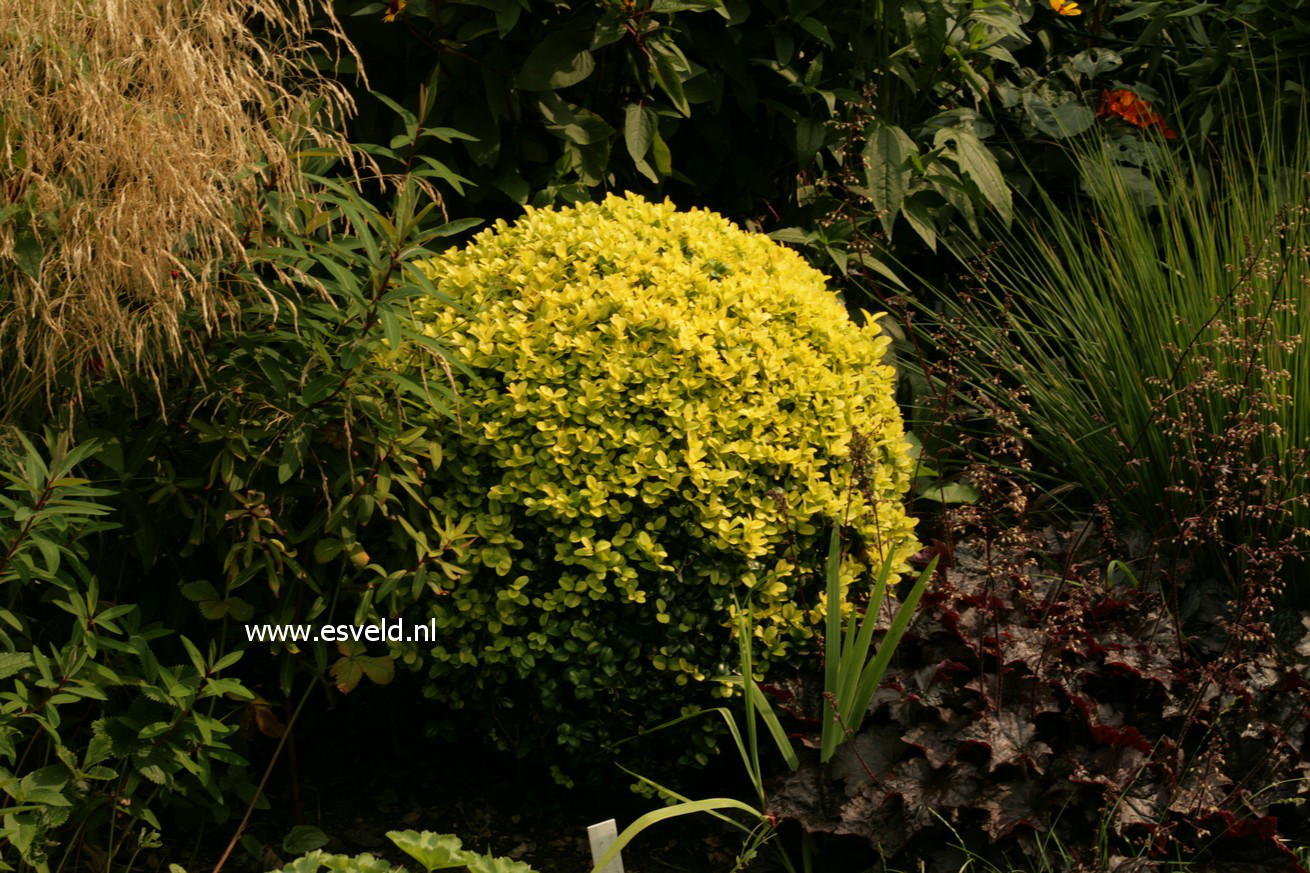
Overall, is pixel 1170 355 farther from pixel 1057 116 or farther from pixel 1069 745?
pixel 1057 116

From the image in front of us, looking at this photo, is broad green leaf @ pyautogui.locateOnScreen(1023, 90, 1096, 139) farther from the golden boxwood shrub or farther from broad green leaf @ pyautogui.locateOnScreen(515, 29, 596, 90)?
the golden boxwood shrub

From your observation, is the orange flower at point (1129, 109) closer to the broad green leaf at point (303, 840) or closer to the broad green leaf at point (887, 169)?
the broad green leaf at point (887, 169)

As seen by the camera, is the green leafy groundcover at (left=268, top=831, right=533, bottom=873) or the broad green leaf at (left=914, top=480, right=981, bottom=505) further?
the broad green leaf at (left=914, top=480, right=981, bottom=505)

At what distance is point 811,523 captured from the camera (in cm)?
287

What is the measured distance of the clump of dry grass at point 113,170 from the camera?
6.91ft

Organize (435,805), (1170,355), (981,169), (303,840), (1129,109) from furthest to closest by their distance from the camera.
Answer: (1129,109) < (981,169) < (1170,355) < (435,805) < (303,840)

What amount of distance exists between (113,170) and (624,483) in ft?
3.77

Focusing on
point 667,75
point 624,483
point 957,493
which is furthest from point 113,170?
point 957,493

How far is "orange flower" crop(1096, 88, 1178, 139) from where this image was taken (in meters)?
4.61

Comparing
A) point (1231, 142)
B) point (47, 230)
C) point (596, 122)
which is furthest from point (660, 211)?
point (1231, 142)

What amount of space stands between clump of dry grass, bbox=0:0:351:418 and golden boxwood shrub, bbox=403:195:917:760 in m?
0.63

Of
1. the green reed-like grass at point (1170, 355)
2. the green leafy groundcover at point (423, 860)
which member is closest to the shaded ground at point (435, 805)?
the green leafy groundcover at point (423, 860)

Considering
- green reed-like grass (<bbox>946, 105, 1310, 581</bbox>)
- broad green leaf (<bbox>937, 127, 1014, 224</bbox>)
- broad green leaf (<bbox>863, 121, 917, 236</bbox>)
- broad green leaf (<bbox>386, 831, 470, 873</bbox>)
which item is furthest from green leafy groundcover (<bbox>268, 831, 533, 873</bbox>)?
broad green leaf (<bbox>937, 127, 1014, 224</bbox>)

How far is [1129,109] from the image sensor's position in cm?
461
